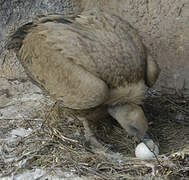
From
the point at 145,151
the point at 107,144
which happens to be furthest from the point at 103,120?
the point at 145,151

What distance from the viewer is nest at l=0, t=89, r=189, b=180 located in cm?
302

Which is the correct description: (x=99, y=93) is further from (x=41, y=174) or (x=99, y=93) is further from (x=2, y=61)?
(x=2, y=61)

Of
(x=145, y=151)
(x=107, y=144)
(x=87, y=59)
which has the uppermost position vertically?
(x=87, y=59)

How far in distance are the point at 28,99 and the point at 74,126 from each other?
923mm

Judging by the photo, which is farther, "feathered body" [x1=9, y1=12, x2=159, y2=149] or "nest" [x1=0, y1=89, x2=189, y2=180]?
"feathered body" [x1=9, y1=12, x2=159, y2=149]

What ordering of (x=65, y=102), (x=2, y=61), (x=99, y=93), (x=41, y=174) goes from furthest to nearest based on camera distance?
(x=2, y=61), (x=65, y=102), (x=99, y=93), (x=41, y=174)

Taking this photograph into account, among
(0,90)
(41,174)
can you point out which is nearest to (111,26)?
(41,174)

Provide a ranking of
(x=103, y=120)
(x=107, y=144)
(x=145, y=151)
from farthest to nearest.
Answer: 1. (x=103, y=120)
2. (x=107, y=144)
3. (x=145, y=151)

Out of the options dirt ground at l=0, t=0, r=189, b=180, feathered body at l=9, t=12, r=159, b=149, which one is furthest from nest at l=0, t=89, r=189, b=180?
feathered body at l=9, t=12, r=159, b=149

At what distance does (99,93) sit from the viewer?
328cm

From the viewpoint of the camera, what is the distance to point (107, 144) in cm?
383

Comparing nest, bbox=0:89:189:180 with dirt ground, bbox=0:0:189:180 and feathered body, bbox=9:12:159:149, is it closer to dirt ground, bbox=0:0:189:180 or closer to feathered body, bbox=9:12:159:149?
dirt ground, bbox=0:0:189:180

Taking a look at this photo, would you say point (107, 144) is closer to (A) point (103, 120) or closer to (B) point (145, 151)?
(A) point (103, 120)

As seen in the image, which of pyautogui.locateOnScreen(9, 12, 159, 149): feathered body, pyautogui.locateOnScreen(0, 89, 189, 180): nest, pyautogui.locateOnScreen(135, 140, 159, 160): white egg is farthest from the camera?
pyautogui.locateOnScreen(9, 12, 159, 149): feathered body
